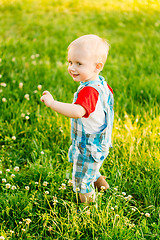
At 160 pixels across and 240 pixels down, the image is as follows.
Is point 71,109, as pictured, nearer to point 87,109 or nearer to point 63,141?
point 87,109

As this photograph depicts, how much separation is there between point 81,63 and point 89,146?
0.62 metres

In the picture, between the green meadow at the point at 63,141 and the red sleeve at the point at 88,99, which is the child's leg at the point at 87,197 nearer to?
the green meadow at the point at 63,141

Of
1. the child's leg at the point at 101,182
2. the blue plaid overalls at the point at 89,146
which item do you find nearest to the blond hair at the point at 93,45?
the blue plaid overalls at the point at 89,146

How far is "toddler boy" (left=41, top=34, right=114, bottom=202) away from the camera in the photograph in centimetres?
200

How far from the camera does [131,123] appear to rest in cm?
347

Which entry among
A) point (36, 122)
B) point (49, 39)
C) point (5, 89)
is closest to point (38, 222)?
point (36, 122)

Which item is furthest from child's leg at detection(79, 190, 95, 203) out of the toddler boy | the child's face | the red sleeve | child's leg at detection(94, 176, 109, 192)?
the child's face

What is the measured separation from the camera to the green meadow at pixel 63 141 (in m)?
2.35

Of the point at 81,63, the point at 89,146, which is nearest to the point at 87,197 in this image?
the point at 89,146

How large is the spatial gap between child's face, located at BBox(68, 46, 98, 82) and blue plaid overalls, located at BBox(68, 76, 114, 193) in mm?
83

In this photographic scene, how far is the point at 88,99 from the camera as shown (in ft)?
6.60

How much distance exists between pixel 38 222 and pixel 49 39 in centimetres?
394

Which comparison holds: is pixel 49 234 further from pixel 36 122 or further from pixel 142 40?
pixel 142 40

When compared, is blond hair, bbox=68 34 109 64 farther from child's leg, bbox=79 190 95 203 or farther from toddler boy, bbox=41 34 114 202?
child's leg, bbox=79 190 95 203
